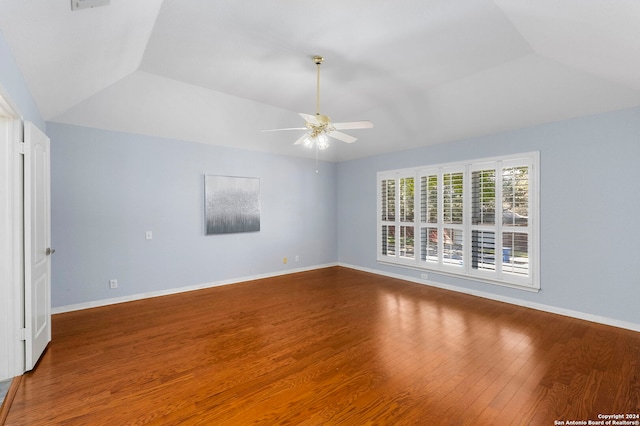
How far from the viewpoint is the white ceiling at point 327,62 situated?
2180 mm

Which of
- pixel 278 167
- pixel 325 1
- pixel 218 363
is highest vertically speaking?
pixel 325 1

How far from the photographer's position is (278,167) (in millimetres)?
6035

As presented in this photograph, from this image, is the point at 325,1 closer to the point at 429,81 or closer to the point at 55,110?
the point at 429,81

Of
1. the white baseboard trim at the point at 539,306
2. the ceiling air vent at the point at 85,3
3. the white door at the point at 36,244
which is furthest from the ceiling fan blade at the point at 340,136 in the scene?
the white baseboard trim at the point at 539,306

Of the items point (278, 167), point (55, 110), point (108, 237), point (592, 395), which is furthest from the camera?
point (278, 167)

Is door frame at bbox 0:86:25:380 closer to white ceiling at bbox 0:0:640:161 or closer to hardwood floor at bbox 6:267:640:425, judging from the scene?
hardwood floor at bbox 6:267:640:425

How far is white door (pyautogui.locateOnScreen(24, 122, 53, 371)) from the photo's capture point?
244 centimetres

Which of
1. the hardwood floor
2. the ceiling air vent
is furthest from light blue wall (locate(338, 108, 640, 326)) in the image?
the ceiling air vent

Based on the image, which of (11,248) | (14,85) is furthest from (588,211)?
(11,248)

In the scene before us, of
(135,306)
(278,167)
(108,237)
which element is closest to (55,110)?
(108,237)

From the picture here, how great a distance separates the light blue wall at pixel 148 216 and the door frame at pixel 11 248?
1.70m

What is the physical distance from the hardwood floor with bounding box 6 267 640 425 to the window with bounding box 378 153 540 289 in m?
0.74

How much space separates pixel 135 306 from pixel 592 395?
4991 mm

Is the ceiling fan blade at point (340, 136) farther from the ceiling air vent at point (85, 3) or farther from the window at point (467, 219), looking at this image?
the window at point (467, 219)
